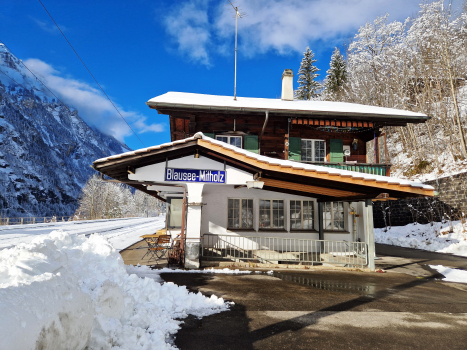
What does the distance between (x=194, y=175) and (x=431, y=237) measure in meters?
15.9

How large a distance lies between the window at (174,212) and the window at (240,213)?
3288mm

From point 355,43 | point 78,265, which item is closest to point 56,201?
point 355,43

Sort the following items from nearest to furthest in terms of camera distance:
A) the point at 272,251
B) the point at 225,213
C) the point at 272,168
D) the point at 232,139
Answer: the point at 272,168 < the point at 272,251 < the point at 225,213 < the point at 232,139

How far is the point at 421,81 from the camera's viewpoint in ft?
97.0

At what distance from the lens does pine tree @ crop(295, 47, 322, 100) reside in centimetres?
4438

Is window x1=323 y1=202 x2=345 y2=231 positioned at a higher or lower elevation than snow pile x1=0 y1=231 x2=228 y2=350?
higher

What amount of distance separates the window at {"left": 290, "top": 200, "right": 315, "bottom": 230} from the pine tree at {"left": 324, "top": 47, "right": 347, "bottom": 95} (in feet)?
112

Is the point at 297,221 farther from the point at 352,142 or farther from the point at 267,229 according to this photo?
the point at 352,142

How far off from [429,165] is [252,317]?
23.5 m

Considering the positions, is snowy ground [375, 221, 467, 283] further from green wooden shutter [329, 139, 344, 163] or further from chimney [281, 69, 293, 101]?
chimney [281, 69, 293, 101]

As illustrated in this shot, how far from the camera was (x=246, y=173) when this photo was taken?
964 cm

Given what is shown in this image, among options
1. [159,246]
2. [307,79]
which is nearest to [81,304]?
[159,246]

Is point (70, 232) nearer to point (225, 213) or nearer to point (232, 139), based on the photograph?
point (225, 213)

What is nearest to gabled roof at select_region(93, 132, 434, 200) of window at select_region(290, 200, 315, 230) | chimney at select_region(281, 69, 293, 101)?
window at select_region(290, 200, 315, 230)
